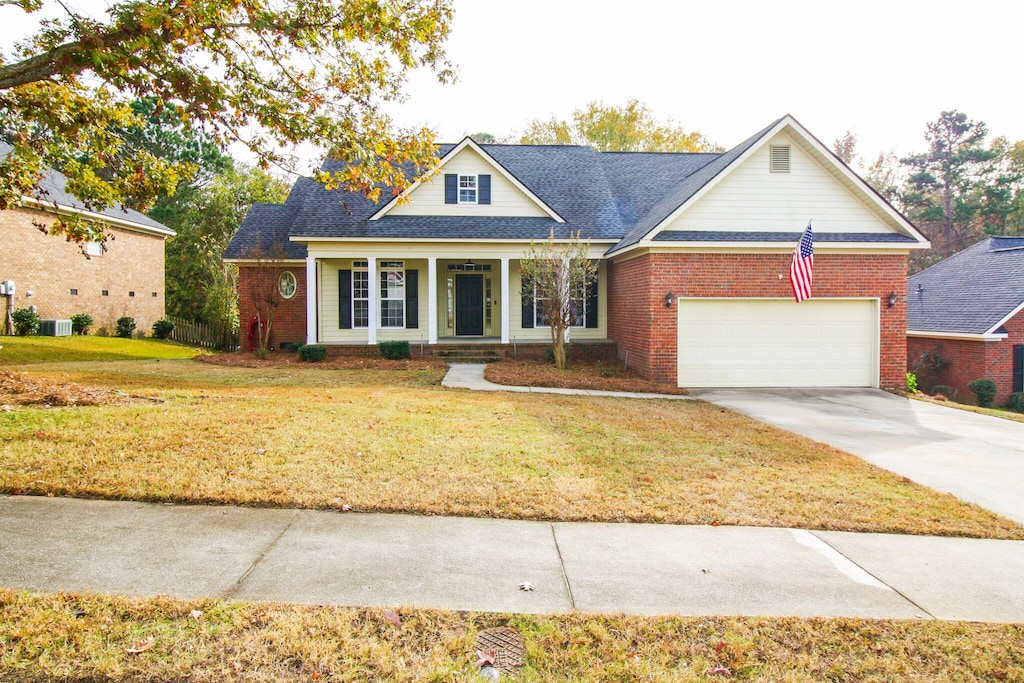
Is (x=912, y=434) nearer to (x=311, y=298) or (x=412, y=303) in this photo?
(x=412, y=303)

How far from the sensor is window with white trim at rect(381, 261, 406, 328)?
62.3 feet

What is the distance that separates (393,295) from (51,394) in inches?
424

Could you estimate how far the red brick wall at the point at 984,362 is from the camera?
19.8m

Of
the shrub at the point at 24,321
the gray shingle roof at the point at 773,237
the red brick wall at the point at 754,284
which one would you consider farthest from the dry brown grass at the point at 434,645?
the shrub at the point at 24,321

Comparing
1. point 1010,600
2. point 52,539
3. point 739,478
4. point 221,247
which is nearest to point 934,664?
point 1010,600

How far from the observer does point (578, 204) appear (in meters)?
19.5

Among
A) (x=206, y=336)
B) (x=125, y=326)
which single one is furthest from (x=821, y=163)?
(x=125, y=326)

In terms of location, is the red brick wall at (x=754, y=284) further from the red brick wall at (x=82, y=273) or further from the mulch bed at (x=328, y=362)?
the red brick wall at (x=82, y=273)

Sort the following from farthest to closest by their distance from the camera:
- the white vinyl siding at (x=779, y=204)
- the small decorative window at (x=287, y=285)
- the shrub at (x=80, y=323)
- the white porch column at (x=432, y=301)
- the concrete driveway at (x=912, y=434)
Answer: the shrub at (x=80, y=323) → the small decorative window at (x=287, y=285) → the white porch column at (x=432, y=301) → the white vinyl siding at (x=779, y=204) → the concrete driveway at (x=912, y=434)

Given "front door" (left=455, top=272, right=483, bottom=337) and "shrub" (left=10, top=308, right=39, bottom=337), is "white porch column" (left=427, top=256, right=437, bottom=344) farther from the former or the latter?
"shrub" (left=10, top=308, right=39, bottom=337)

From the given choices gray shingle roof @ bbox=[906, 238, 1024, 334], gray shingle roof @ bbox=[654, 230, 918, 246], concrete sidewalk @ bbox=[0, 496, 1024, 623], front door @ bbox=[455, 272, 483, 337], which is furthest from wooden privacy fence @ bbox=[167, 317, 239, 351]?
gray shingle roof @ bbox=[906, 238, 1024, 334]

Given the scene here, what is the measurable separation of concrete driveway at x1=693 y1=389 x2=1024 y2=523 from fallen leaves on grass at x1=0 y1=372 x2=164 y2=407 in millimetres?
9837

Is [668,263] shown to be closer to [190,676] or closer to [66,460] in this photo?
[66,460]

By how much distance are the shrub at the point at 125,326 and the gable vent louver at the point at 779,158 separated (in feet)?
75.5
